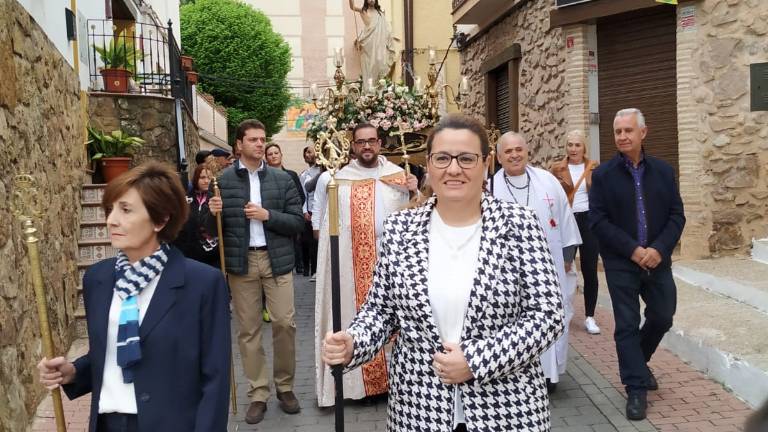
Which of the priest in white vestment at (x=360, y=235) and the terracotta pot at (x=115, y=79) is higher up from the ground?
the terracotta pot at (x=115, y=79)

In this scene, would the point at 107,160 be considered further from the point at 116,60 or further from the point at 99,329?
the point at 99,329

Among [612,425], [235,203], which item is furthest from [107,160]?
[612,425]

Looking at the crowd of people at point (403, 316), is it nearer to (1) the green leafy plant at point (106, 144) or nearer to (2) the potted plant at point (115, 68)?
(1) the green leafy plant at point (106, 144)

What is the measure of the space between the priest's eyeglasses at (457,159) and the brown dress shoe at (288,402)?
3.25 m

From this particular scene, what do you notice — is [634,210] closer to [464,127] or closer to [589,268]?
[589,268]

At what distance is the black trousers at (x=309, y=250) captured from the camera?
1104cm

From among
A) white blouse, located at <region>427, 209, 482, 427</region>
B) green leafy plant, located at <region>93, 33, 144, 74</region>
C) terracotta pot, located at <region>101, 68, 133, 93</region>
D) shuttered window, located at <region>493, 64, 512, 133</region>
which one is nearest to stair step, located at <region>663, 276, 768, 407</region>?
white blouse, located at <region>427, 209, 482, 427</region>

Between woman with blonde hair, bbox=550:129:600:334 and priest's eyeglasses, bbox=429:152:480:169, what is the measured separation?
4.72m

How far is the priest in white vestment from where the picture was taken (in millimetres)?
5398

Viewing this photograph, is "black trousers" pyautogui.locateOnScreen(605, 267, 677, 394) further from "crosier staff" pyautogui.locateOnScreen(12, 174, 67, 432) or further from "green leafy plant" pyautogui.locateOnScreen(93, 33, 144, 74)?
"green leafy plant" pyautogui.locateOnScreen(93, 33, 144, 74)

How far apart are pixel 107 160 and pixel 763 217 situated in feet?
27.9

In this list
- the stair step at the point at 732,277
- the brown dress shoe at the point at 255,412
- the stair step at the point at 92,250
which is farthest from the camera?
the stair step at the point at 92,250

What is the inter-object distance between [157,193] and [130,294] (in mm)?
377

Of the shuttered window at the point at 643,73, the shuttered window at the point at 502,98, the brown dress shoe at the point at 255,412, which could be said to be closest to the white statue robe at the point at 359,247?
the brown dress shoe at the point at 255,412
